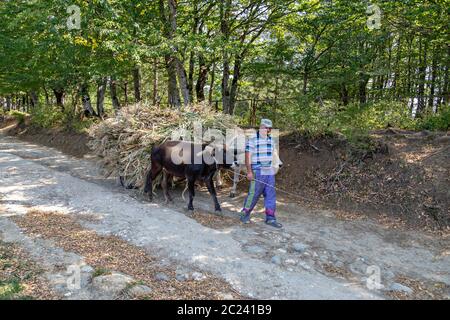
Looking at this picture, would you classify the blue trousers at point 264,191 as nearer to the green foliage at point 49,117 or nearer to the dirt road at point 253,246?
the dirt road at point 253,246

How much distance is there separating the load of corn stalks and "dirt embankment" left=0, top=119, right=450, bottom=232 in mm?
2116

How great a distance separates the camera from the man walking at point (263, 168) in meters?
6.76

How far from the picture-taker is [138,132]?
8.48 m

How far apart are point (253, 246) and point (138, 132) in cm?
430

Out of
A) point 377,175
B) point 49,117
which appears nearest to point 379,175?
point 377,175

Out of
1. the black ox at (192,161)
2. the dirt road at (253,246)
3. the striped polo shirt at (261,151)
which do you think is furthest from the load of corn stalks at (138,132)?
the striped polo shirt at (261,151)

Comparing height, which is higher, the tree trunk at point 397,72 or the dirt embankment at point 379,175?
the tree trunk at point 397,72

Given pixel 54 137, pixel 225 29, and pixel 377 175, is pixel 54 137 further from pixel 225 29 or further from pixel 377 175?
pixel 377 175

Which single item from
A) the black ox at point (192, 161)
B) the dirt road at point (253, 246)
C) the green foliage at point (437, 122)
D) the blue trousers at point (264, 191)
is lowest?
the dirt road at point (253, 246)

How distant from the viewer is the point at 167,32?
12.3 m

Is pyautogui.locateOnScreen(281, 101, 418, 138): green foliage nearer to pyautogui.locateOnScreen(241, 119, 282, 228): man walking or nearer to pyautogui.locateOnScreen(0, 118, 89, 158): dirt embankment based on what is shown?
pyautogui.locateOnScreen(241, 119, 282, 228): man walking

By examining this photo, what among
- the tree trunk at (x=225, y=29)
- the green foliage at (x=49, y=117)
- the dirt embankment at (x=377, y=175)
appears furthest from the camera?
the green foliage at (x=49, y=117)

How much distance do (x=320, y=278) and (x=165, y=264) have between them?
2.11 metres

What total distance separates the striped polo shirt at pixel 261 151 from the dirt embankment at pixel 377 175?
77.1 inches
